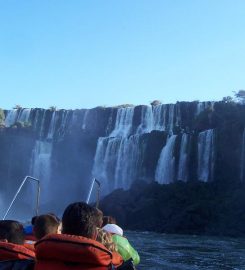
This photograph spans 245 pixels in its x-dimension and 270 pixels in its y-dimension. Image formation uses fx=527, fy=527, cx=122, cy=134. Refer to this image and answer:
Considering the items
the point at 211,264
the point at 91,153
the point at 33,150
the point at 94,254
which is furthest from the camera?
the point at 33,150

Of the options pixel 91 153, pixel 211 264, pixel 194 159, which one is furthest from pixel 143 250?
pixel 91 153

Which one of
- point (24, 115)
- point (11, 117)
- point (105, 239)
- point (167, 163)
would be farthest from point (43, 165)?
point (105, 239)

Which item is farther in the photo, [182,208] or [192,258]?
[182,208]

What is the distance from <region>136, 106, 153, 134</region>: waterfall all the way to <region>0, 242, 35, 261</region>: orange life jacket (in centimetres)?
5111

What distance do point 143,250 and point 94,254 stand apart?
Answer: 20947mm

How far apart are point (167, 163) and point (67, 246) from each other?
46162mm

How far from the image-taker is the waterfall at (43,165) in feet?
192

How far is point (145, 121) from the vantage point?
55.4 m

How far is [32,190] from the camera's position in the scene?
59.4 meters

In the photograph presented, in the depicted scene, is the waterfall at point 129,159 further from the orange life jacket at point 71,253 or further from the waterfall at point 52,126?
A: the orange life jacket at point 71,253

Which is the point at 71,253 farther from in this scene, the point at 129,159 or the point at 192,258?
the point at 129,159

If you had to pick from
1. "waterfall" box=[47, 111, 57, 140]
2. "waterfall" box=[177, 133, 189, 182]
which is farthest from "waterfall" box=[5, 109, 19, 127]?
"waterfall" box=[177, 133, 189, 182]

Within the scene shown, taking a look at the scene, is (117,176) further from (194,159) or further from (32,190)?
(32,190)

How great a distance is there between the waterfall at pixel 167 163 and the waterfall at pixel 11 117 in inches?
981
